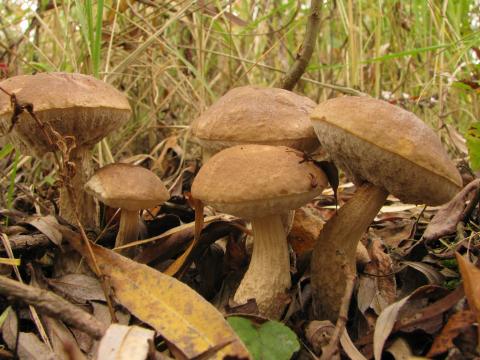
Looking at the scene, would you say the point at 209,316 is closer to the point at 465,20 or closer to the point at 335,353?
the point at 335,353

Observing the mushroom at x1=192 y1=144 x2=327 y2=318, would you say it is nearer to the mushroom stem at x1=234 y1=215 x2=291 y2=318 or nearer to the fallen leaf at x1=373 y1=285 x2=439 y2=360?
the mushroom stem at x1=234 y1=215 x2=291 y2=318

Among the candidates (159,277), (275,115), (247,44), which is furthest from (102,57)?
Result: (159,277)

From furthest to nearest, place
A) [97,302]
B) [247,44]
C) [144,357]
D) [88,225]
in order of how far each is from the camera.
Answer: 1. [247,44]
2. [88,225]
3. [97,302]
4. [144,357]

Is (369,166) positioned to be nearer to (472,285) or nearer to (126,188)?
(472,285)

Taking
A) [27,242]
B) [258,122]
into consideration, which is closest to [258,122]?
[258,122]

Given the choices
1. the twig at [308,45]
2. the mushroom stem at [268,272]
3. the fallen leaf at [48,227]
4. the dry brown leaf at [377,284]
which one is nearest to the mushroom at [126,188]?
the fallen leaf at [48,227]

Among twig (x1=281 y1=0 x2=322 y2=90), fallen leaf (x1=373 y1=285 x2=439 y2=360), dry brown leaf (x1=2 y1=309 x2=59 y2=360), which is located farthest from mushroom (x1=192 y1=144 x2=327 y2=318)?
twig (x1=281 y1=0 x2=322 y2=90)

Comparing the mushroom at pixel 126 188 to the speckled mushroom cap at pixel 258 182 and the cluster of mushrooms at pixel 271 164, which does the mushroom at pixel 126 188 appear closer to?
the cluster of mushrooms at pixel 271 164
